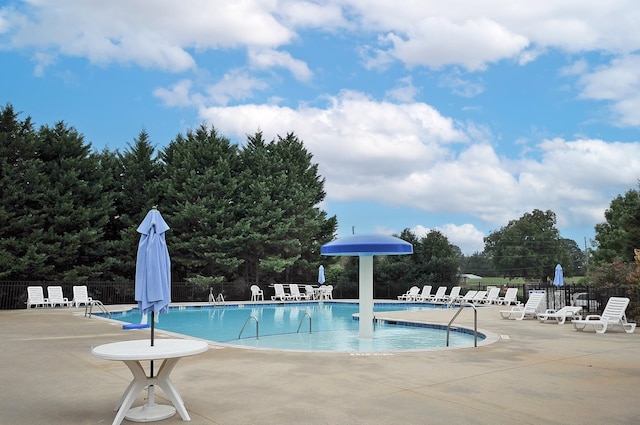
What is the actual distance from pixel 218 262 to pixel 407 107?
43.9ft

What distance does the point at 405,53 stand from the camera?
1552cm

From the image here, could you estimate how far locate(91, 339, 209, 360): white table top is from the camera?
15.2ft

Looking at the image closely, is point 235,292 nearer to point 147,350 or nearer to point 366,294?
point 366,294

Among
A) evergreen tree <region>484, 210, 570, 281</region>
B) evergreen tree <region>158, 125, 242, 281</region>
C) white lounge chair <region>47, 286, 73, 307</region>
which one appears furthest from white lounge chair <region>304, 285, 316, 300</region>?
evergreen tree <region>484, 210, 570, 281</region>

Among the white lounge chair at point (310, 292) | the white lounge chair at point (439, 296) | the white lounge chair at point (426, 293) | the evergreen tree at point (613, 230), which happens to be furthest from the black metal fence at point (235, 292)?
the evergreen tree at point (613, 230)

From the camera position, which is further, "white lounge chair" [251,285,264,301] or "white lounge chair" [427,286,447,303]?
"white lounge chair" [427,286,447,303]

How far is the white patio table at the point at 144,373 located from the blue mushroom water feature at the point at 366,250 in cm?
680

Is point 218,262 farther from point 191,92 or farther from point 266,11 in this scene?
point 266,11

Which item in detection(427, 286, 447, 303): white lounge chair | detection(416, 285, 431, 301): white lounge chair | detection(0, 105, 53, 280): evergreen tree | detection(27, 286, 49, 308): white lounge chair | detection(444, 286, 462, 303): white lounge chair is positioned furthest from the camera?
detection(416, 285, 431, 301): white lounge chair

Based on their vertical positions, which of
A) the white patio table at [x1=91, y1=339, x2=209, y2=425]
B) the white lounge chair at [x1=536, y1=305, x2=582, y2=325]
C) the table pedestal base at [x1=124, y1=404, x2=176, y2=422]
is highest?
the white patio table at [x1=91, y1=339, x2=209, y2=425]

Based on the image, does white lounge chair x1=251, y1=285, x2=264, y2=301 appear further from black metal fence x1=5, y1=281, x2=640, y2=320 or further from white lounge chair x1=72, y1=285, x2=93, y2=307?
white lounge chair x1=72, y1=285, x2=93, y2=307

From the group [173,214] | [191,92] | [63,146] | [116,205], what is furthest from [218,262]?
[191,92]

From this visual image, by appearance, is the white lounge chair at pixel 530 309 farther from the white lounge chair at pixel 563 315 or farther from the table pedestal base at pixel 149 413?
the table pedestal base at pixel 149 413

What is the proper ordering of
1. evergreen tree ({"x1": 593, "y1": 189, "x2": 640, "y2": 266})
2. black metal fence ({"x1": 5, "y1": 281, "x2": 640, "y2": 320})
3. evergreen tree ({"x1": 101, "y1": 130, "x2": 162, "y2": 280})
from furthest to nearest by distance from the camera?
evergreen tree ({"x1": 593, "y1": 189, "x2": 640, "y2": 266})
evergreen tree ({"x1": 101, "y1": 130, "x2": 162, "y2": 280})
black metal fence ({"x1": 5, "y1": 281, "x2": 640, "y2": 320})
